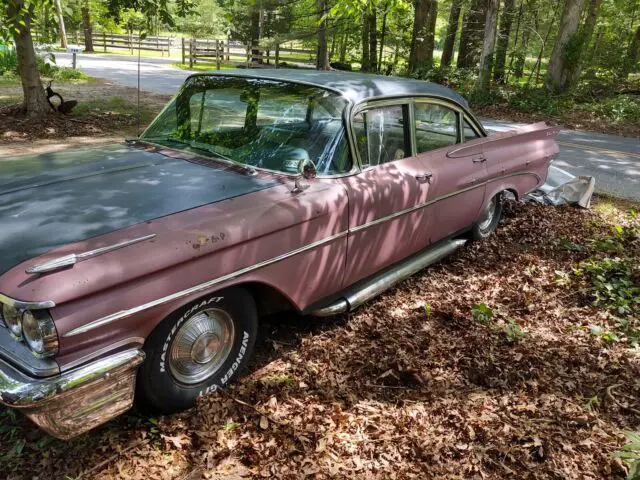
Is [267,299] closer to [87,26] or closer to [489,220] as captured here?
[489,220]

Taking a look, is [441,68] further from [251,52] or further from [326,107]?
[326,107]

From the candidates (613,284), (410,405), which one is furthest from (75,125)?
(613,284)

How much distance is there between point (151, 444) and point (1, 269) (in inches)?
43.4

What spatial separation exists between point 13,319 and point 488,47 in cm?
1666

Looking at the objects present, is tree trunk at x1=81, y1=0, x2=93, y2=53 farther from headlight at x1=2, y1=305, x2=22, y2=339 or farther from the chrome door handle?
headlight at x1=2, y1=305, x2=22, y2=339

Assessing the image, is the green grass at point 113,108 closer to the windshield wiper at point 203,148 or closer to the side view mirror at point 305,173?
the windshield wiper at point 203,148

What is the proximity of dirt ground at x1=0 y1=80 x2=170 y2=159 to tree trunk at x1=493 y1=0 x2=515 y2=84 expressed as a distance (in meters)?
12.5

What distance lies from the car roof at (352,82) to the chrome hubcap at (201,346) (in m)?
1.80

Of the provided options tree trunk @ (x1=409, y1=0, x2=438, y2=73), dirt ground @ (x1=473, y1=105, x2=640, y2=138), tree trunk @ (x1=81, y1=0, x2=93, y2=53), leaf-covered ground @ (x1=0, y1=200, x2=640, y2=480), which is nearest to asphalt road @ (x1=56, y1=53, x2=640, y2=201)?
dirt ground @ (x1=473, y1=105, x2=640, y2=138)

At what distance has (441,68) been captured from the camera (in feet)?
69.0

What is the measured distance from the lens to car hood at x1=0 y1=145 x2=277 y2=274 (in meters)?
2.42

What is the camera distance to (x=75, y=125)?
1023 centimetres

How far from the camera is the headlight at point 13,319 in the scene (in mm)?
2156

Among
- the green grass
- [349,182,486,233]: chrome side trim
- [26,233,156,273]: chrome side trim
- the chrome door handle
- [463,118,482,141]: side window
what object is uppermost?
[463,118,482,141]: side window
